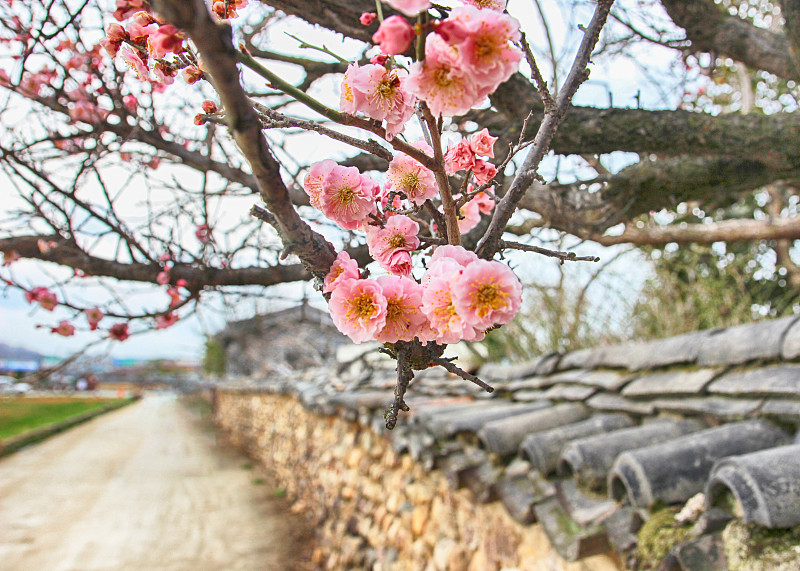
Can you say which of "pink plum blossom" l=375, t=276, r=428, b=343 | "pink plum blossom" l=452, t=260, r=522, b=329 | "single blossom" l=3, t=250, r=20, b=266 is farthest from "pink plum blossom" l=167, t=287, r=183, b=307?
"pink plum blossom" l=452, t=260, r=522, b=329

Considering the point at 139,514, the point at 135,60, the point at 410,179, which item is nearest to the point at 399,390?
the point at 410,179

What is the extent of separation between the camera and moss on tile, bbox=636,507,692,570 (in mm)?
1435

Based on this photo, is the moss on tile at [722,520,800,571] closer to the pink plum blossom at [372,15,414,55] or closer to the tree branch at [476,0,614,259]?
the tree branch at [476,0,614,259]

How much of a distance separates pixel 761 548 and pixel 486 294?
3.91ft

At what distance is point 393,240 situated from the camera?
2.62ft

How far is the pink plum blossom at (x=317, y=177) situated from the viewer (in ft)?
2.57

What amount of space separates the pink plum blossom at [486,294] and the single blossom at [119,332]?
8.94 ft

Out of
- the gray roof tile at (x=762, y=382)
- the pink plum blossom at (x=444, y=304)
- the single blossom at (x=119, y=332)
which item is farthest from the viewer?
the single blossom at (x=119, y=332)

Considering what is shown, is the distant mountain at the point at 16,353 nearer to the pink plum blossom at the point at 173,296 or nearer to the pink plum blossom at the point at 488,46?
the pink plum blossom at the point at 173,296

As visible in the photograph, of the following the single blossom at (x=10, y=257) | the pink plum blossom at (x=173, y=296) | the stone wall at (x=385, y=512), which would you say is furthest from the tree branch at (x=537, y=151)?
the single blossom at (x=10, y=257)

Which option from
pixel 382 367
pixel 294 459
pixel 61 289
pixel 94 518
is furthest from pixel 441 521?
pixel 94 518

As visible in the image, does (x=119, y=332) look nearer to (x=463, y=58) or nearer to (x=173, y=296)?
(x=173, y=296)

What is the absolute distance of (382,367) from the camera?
5.73m

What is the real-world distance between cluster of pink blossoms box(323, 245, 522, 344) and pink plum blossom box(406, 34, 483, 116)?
19cm
